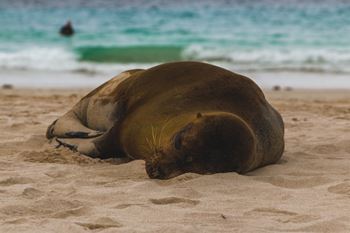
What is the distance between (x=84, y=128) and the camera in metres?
5.77

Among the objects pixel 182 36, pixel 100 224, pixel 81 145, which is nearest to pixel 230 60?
pixel 182 36

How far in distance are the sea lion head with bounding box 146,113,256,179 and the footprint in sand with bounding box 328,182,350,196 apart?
50 centimetres

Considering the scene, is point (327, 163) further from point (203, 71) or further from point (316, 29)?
point (316, 29)

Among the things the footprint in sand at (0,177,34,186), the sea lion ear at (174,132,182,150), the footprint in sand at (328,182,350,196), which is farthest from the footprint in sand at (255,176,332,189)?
the footprint in sand at (0,177,34,186)

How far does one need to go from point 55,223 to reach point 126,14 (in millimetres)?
27713

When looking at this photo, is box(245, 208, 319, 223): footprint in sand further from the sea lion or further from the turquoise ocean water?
the turquoise ocean water

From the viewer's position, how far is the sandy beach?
3.64 m

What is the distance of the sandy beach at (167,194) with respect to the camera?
3.64 m

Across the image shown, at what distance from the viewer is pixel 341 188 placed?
14.5 ft

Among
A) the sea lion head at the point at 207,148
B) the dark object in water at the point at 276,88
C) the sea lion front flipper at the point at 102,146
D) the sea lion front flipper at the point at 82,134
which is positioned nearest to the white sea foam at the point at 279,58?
the dark object in water at the point at 276,88

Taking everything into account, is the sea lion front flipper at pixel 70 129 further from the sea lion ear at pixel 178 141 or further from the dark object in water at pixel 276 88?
the dark object in water at pixel 276 88

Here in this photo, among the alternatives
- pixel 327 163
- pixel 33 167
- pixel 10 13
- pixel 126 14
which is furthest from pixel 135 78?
pixel 10 13

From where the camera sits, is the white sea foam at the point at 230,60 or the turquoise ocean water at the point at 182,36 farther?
the turquoise ocean water at the point at 182,36

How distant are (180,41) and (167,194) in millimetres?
16693
